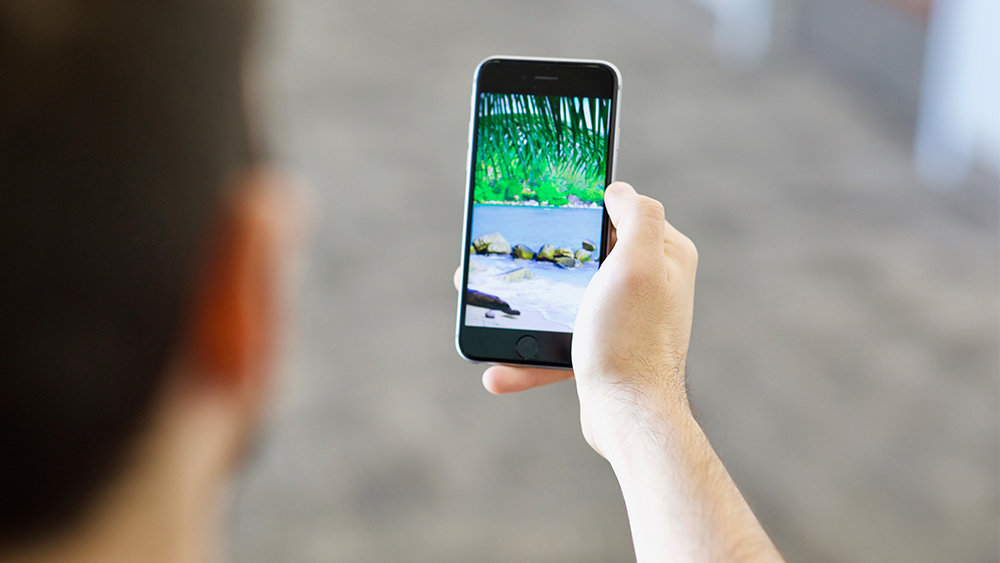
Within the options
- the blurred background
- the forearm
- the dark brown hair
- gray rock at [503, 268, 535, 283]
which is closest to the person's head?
the dark brown hair

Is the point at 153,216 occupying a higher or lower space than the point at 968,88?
higher

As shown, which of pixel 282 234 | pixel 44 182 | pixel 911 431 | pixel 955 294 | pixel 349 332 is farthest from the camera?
pixel 955 294

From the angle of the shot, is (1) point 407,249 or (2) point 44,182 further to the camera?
(1) point 407,249

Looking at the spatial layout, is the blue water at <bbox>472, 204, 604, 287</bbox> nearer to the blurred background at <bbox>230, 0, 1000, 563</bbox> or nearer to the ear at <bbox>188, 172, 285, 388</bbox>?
the ear at <bbox>188, 172, 285, 388</bbox>

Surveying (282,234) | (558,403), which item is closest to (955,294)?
(558,403)

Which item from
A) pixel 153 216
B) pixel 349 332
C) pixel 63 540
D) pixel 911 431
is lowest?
pixel 911 431

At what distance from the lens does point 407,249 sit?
1.93 m

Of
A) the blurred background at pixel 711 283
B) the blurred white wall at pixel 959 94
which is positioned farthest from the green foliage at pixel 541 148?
the blurred white wall at pixel 959 94

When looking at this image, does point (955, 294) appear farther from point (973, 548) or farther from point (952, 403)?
point (973, 548)

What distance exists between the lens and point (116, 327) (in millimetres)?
231

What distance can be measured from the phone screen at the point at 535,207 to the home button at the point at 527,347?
0.5 inches

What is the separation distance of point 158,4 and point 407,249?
5.66ft

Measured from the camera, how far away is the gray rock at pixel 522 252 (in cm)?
71

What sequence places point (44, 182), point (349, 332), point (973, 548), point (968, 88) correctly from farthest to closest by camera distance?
point (968, 88) < point (349, 332) < point (973, 548) < point (44, 182)
